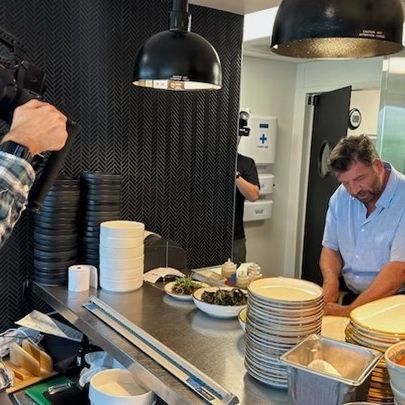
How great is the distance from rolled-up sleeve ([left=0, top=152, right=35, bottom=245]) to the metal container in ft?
2.07

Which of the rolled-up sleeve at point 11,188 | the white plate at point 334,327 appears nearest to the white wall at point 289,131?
the white plate at point 334,327

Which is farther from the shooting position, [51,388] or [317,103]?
[317,103]

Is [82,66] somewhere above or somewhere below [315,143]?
above

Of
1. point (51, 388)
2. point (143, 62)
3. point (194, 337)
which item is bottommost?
point (51, 388)

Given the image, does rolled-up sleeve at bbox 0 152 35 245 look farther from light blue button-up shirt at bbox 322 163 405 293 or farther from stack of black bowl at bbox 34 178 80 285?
light blue button-up shirt at bbox 322 163 405 293

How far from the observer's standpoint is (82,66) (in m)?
2.08

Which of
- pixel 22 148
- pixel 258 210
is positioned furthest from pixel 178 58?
pixel 258 210

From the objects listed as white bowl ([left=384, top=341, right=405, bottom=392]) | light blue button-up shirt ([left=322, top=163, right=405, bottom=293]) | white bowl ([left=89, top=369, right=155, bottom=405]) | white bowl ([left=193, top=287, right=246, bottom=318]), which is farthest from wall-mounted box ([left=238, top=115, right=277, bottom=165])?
white bowl ([left=384, top=341, right=405, bottom=392])

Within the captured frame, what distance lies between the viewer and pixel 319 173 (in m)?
3.75

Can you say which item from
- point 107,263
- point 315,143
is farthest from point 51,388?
point 315,143

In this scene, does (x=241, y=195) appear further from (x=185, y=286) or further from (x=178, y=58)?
(x=178, y=58)

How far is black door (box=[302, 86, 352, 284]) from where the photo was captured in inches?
141

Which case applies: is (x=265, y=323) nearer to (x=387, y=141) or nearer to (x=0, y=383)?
(x=0, y=383)

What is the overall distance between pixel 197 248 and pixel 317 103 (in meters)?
1.78
